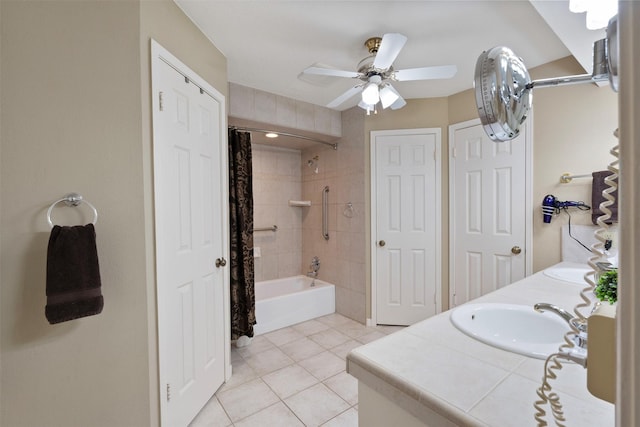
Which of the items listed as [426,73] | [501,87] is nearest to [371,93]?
[426,73]

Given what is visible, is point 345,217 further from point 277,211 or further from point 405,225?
point 277,211

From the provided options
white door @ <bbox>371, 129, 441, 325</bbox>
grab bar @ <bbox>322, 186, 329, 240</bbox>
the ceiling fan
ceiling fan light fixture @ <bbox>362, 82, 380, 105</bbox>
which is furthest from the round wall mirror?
grab bar @ <bbox>322, 186, 329, 240</bbox>

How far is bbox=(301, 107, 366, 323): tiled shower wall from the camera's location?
316 centimetres

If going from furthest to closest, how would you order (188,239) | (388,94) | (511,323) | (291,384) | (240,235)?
1. (240,235)
2. (291,384)
3. (388,94)
4. (188,239)
5. (511,323)

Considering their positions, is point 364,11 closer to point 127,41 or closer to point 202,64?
point 202,64

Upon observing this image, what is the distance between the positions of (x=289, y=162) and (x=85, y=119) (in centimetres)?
288

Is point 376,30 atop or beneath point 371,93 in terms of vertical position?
atop

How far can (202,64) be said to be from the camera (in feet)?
6.05

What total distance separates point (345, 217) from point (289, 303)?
1.17m

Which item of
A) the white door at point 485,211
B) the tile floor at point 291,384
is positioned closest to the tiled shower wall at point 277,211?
the tile floor at point 291,384

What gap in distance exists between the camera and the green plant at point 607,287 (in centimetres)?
59

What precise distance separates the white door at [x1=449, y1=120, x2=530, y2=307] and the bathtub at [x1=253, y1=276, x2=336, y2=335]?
4.64 feet

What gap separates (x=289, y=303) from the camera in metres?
3.15

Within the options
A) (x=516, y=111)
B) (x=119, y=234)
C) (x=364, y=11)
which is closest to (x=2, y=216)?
(x=119, y=234)
